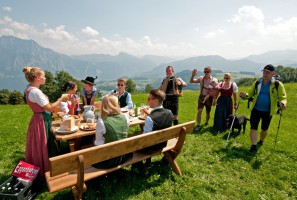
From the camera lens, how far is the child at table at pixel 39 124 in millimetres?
4621

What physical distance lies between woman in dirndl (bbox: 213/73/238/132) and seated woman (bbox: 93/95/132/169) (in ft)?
19.9

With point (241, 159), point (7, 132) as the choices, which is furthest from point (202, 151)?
point (7, 132)

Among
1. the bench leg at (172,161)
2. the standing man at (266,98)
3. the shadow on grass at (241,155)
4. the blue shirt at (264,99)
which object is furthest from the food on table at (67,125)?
the blue shirt at (264,99)

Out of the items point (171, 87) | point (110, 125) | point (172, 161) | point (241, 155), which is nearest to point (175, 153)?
point (172, 161)

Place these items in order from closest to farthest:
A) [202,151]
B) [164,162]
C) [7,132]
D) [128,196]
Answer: [128,196] < [164,162] < [202,151] < [7,132]

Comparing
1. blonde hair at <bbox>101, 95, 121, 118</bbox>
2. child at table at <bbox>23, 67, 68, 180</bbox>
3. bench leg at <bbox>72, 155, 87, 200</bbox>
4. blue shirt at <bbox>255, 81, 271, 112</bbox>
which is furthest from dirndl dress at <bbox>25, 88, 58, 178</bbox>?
blue shirt at <bbox>255, 81, 271, 112</bbox>

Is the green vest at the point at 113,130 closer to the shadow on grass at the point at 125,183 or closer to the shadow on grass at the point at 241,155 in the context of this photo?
the shadow on grass at the point at 125,183

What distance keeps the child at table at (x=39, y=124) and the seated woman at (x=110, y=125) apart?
4.72ft

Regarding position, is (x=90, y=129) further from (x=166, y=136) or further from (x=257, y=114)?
(x=257, y=114)

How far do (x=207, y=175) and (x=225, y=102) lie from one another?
4.32 meters

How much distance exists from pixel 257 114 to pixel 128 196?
543 centimetres

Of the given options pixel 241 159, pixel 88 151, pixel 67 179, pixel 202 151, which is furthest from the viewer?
pixel 202 151

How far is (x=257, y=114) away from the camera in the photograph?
23.4 ft

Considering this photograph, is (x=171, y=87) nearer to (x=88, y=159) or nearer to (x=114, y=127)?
(x=114, y=127)
